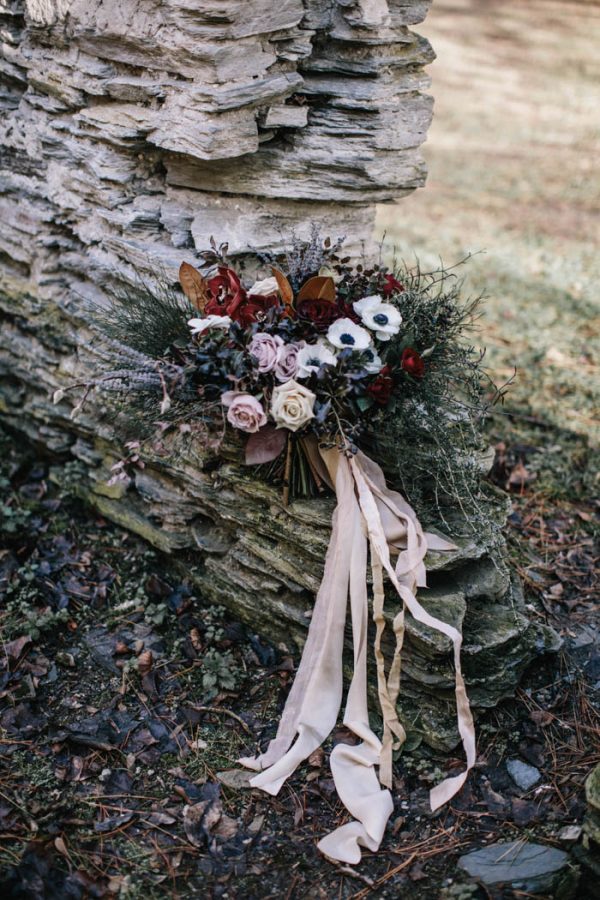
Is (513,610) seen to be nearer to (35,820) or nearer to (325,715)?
(325,715)

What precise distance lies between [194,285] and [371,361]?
77 cm

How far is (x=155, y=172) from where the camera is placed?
3680mm

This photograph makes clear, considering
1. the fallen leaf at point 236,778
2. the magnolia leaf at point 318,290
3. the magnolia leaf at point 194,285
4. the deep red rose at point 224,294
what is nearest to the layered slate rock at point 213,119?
the magnolia leaf at point 194,285

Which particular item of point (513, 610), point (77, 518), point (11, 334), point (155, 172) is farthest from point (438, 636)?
point (11, 334)

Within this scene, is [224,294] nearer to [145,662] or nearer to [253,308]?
[253,308]

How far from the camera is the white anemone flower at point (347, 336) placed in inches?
115

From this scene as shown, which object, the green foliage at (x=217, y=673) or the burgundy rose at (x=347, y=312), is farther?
the green foliage at (x=217, y=673)

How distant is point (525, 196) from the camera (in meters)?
9.72

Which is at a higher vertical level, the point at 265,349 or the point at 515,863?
the point at 265,349

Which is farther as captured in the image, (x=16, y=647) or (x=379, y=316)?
(x=16, y=647)

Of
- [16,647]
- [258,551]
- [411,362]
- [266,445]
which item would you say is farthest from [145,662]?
[411,362]

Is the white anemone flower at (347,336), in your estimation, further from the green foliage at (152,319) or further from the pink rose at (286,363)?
the green foliage at (152,319)

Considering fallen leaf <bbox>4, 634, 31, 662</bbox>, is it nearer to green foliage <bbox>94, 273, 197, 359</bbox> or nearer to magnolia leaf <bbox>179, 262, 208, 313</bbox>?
green foliage <bbox>94, 273, 197, 359</bbox>

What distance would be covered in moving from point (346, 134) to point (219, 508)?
169cm
